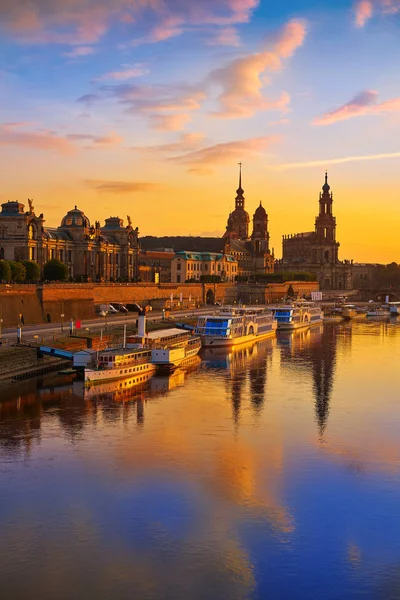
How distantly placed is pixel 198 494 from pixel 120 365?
77.2 feet

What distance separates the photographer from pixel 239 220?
193750 millimetres

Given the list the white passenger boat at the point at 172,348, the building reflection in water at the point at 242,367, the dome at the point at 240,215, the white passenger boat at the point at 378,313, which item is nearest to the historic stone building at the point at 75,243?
the building reflection in water at the point at 242,367

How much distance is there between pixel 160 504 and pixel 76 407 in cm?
1606

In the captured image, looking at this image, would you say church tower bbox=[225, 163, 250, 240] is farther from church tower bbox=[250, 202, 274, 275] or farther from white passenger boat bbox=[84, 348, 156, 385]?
white passenger boat bbox=[84, 348, 156, 385]

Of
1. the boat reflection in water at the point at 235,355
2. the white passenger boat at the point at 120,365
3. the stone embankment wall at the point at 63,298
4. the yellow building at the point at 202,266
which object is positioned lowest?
the boat reflection in water at the point at 235,355

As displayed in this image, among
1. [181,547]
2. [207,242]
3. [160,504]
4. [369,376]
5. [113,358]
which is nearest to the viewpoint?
[181,547]

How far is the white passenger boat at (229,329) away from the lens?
235 feet

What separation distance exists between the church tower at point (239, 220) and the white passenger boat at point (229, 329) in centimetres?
10858

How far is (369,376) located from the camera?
180 feet

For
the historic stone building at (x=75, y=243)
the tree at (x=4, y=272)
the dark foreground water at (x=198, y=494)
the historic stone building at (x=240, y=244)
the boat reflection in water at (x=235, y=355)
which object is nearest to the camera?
the dark foreground water at (x=198, y=494)

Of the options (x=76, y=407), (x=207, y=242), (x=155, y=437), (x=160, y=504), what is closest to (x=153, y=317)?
(x=76, y=407)

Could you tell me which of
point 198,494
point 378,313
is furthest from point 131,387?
point 378,313

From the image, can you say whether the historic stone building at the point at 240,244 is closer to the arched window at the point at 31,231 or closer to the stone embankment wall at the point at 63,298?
the stone embankment wall at the point at 63,298

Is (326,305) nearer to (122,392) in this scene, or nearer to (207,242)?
(207,242)
